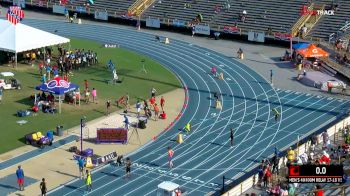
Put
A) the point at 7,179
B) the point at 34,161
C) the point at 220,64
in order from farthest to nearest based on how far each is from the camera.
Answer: the point at 220,64
the point at 34,161
the point at 7,179

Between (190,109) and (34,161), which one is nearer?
(34,161)

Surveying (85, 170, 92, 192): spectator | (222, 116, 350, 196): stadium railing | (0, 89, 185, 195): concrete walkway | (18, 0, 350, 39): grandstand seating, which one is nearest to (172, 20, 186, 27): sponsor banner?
(18, 0, 350, 39): grandstand seating

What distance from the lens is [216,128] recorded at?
141 feet

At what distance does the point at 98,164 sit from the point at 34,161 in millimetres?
3357

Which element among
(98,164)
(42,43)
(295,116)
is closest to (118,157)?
(98,164)

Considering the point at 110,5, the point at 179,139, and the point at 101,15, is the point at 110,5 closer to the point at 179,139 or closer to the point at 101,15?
the point at 101,15

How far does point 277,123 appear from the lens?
4425 centimetres

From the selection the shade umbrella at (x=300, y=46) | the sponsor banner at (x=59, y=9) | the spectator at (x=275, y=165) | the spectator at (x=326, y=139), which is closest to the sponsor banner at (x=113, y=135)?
the spectator at (x=275, y=165)

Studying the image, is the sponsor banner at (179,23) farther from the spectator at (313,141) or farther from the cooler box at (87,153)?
the cooler box at (87,153)

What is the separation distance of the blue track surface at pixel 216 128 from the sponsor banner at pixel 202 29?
24.9 ft

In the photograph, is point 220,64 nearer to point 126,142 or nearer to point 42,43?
point 42,43

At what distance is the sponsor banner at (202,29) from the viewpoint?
71438 millimetres

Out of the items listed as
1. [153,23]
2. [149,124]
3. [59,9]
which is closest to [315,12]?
[153,23]

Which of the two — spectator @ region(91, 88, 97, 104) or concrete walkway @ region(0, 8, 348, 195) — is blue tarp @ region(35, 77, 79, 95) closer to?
concrete walkway @ region(0, 8, 348, 195)
